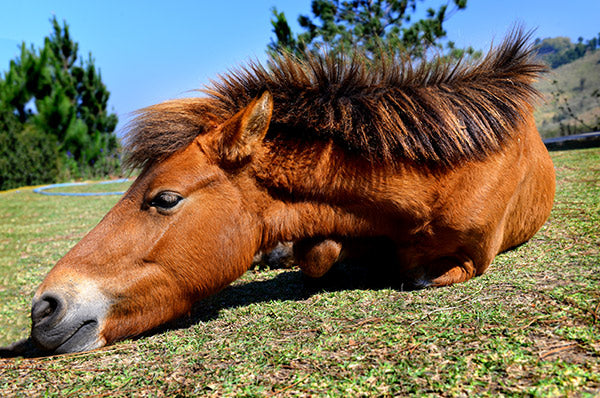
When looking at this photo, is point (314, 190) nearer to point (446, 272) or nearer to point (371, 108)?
point (371, 108)

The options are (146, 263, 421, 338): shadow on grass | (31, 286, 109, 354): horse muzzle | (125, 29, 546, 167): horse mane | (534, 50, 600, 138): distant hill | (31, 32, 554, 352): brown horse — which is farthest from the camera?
(534, 50, 600, 138): distant hill

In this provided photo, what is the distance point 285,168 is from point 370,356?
103 cm

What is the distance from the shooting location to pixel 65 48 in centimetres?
1914

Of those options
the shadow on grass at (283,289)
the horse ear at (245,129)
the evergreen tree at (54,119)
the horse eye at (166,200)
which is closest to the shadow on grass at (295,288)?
the shadow on grass at (283,289)

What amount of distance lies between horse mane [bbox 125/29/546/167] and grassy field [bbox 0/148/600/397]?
28.5 inches

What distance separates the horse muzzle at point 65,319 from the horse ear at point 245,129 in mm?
888

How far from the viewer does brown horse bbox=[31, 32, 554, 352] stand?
6.64ft

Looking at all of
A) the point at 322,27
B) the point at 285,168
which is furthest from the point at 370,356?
the point at 322,27

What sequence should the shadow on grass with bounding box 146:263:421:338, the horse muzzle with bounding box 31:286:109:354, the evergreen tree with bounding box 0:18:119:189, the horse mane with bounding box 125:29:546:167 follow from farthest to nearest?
the evergreen tree with bounding box 0:18:119:189 < the shadow on grass with bounding box 146:263:421:338 < the horse mane with bounding box 125:29:546:167 < the horse muzzle with bounding box 31:286:109:354

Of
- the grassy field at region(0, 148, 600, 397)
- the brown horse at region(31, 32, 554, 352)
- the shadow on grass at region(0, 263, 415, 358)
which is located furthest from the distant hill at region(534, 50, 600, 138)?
the grassy field at region(0, 148, 600, 397)

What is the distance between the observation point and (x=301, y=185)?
2.21 m

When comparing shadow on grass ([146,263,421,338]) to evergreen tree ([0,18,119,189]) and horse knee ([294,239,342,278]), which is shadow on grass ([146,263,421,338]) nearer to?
horse knee ([294,239,342,278])

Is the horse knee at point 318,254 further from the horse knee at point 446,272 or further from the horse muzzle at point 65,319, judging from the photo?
the horse muzzle at point 65,319

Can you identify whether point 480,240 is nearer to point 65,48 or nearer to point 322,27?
point 322,27
